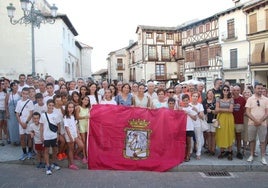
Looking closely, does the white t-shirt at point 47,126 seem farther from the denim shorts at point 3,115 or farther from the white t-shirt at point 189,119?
the white t-shirt at point 189,119

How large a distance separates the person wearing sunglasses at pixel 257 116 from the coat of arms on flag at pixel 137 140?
2555mm

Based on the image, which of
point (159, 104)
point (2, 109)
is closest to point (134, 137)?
point (159, 104)

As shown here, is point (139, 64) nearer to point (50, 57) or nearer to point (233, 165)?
point (50, 57)

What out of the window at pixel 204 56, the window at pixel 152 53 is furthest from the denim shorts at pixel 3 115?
the window at pixel 152 53

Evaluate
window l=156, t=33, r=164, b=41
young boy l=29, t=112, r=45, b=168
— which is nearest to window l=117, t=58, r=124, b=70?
window l=156, t=33, r=164, b=41

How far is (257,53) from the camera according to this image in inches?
1227

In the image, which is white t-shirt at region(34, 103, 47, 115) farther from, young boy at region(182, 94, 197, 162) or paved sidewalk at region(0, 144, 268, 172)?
young boy at region(182, 94, 197, 162)

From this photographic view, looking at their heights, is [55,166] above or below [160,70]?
below

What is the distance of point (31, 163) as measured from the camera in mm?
7324

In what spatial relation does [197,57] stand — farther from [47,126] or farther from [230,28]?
[47,126]

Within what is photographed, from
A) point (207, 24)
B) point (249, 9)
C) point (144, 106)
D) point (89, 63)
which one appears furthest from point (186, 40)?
point (144, 106)

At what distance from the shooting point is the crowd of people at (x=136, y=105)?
6.91m

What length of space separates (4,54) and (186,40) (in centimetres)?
2686

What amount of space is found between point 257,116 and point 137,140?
3022 mm
